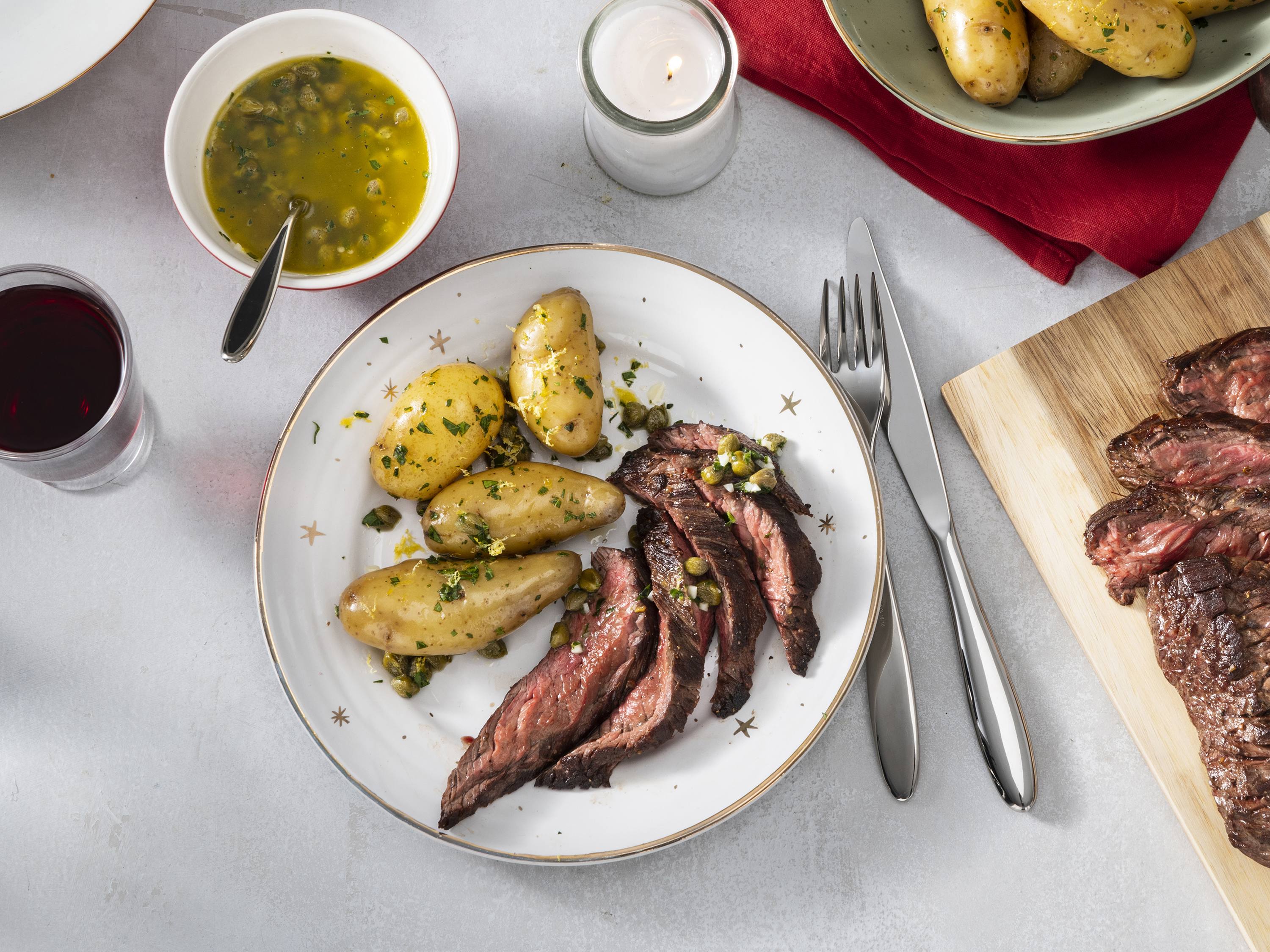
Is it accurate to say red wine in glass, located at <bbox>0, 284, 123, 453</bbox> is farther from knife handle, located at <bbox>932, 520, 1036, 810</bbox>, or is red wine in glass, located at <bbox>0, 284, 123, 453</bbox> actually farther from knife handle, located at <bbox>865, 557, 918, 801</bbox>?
knife handle, located at <bbox>932, 520, 1036, 810</bbox>

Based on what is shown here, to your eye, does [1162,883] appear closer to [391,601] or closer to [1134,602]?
[1134,602]

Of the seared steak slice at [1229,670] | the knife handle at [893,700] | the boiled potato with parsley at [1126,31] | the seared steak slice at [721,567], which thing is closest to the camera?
the boiled potato with parsley at [1126,31]

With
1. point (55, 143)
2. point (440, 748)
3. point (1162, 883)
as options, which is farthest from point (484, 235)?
point (1162, 883)

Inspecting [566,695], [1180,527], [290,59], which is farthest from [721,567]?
[290,59]

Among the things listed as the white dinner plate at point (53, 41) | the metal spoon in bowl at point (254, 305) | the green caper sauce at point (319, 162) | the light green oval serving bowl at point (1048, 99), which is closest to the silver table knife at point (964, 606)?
the light green oval serving bowl at point (1048, 99)

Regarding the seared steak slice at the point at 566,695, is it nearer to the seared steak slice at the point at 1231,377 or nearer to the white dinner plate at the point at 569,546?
the white dinner plate at the point at 569,546

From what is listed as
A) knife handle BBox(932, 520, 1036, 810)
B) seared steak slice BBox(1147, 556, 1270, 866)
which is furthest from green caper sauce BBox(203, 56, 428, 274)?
seared steak slice BBox(1147, 556, 1270, 866)
